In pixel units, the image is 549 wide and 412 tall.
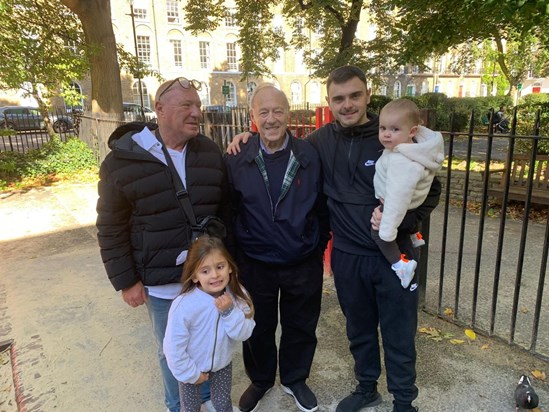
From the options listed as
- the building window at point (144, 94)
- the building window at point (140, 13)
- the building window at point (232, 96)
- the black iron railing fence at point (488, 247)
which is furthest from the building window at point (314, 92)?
the black iron railing fence at point (488, 247)

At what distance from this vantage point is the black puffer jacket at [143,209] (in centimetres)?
200

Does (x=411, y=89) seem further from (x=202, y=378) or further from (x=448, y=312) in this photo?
(x=202, y=378)

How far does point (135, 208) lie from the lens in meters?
2.07

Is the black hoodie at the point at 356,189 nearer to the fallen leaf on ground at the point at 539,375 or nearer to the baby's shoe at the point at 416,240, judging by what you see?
the baby's shoe at the point at 416,240

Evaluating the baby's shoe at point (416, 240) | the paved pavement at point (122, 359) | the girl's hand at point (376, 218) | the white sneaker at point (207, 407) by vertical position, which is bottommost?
the paved pavement at point (122, 359)

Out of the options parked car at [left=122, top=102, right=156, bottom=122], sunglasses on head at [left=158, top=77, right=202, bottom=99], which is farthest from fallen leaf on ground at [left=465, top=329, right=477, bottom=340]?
parked car at [left=122, top=102, right=156, bottom=122]

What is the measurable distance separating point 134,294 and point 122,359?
4.15ft

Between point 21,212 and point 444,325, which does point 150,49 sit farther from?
point 444,325

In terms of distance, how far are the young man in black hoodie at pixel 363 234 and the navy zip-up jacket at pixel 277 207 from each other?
115 mm

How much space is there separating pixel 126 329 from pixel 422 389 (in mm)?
2456

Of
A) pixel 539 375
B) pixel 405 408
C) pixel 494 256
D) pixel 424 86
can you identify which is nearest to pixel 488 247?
pixel 494 256

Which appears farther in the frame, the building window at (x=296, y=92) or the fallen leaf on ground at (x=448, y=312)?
the building window at (x=296, y=92)

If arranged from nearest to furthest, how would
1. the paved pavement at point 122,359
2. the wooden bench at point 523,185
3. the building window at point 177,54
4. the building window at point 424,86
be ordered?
1. the paved pavement at point 122,359
2. the wooden bench at point 523,185
3. the building window at point 177,54
4. the building window at point 424,86

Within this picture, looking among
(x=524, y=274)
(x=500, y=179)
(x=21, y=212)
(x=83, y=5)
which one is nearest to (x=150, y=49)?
(x=83, y=5)
